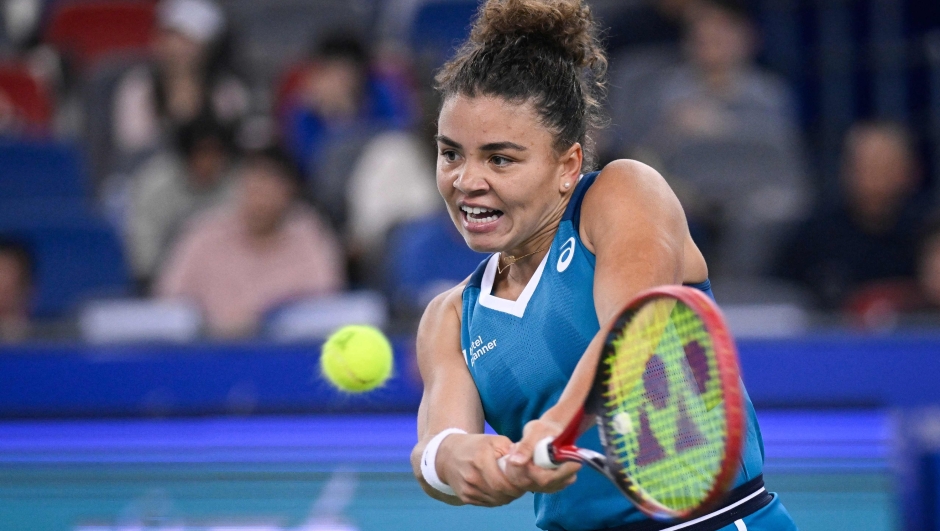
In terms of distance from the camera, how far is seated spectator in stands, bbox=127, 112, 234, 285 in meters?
6.92

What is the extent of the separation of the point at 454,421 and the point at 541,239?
41 centimetres

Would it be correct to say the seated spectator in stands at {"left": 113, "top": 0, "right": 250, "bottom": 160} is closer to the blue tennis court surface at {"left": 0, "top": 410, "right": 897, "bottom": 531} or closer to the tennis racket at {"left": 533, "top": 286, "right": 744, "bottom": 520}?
the blue tennis court surface at {"left": 0, "top": 410, "right": 897, "bottom": 531}

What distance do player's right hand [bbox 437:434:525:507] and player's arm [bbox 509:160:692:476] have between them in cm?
5

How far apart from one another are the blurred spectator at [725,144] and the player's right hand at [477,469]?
4072 millimetres

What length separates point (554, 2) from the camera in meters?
2.41

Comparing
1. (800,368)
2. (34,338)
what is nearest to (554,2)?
(800,368)

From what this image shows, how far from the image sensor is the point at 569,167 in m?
2.44

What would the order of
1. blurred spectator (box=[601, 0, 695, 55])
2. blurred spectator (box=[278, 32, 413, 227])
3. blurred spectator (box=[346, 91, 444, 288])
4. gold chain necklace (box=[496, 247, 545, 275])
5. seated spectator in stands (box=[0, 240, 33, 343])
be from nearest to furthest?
gold chain necklace (box=[496, 247, 545, 275])
seated spectator in stands (box=[0, 240, 33, 343])
blurred spectator (box=[346, 91, 444, 288])
blurred spectator (box=[278, 32, 413, 227])
blurred spectator (box=[601, 0, 695, 55])

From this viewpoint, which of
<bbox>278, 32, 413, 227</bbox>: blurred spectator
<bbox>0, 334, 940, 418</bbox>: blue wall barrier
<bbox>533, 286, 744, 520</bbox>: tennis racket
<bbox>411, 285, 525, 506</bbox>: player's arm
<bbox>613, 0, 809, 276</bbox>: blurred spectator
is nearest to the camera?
<bbox>533, 286, 744, 520</bbox>: tennis racket

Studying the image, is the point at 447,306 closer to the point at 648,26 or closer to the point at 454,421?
the point at 454,421

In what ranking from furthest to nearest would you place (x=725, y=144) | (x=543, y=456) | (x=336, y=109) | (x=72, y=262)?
(x=336, y=109)
(x=725, y=144)
(x=72, y=262)
(x=543, y=456)

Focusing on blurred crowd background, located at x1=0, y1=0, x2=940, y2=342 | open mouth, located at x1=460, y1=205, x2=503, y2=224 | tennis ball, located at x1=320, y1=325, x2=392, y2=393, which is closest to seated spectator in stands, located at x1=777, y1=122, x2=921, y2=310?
blurred crowd background, located at x1=0, y1=0, x2=940, y2=342

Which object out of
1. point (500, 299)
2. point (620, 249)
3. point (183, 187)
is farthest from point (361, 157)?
point (620, 249)

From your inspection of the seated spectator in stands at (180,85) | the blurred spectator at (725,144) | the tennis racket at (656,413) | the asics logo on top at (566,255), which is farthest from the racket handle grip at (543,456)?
the seated spectator in stands at (180,85)
